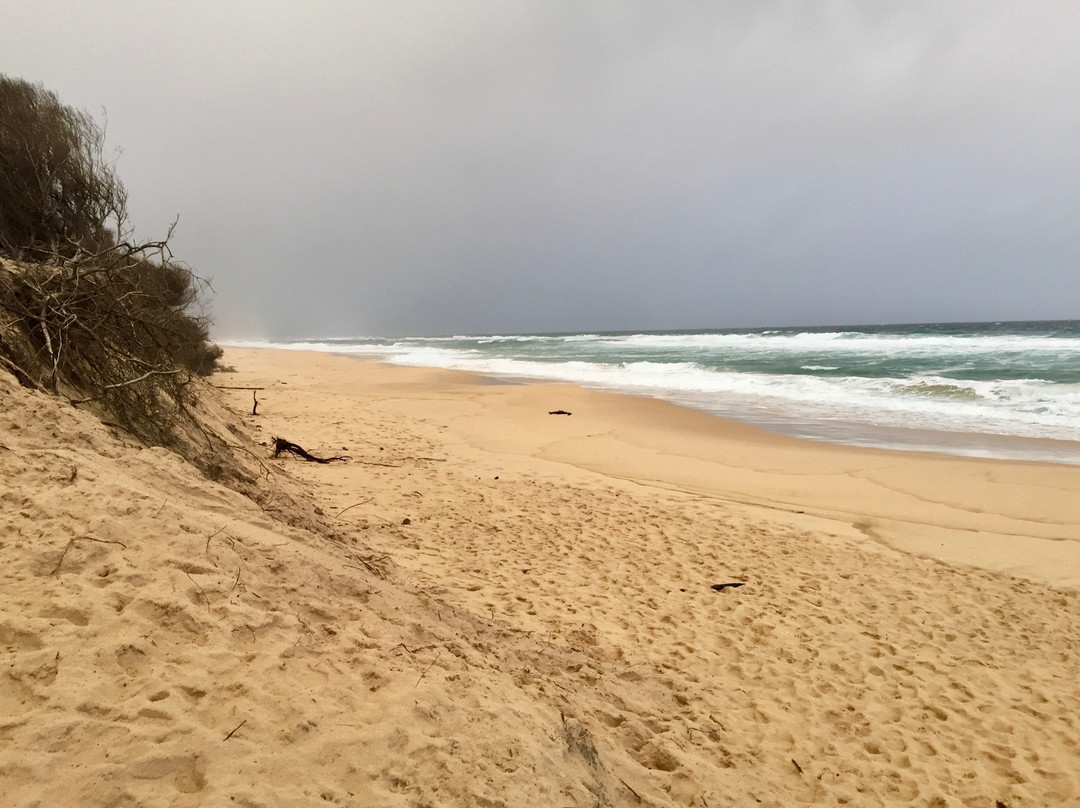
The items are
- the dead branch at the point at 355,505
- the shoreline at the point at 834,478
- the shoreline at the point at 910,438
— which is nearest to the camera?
the dead branch at the point at 355,505

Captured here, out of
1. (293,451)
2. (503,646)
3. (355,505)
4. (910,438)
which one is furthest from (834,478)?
(293,451)

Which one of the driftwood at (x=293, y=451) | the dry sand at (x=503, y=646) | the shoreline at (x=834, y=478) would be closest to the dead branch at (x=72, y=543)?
the dry sand at (x=503, y=646)

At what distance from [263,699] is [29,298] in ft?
12.6

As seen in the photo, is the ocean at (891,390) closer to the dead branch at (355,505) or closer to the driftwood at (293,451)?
the dead branch at (355,505)

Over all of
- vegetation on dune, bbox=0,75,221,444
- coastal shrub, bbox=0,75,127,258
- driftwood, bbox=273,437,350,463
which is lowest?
driftwood, bbox=273,437,350,463

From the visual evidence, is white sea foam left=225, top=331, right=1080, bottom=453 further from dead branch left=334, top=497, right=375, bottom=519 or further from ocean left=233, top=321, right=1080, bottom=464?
dead branch left=334, top=497, right=375, bottom=519

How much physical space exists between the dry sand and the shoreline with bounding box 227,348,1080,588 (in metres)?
0.09

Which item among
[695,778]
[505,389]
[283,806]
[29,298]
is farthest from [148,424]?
[505,389]

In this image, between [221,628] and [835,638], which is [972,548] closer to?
[835,638]

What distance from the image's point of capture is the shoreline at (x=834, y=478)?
628cm

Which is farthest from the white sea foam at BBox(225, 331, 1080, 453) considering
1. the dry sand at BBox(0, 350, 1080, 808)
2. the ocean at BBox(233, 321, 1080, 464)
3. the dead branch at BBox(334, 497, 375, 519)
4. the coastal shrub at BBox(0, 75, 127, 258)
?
the coastal shrub at BBox(0, 75, 127, 258)

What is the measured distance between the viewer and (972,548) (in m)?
6.07

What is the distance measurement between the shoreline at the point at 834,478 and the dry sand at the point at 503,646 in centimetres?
9

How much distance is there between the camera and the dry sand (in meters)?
1.93
